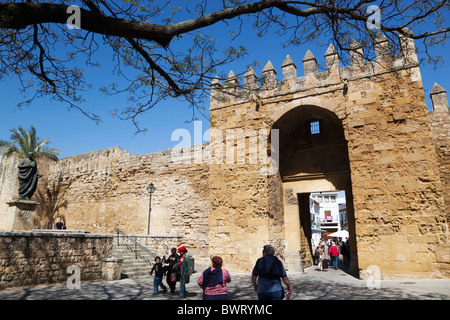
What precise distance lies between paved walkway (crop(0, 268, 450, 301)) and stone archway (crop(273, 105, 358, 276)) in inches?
110

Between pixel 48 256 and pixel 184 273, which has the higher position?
pixel 48 256

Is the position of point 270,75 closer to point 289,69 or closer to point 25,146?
point 289,69

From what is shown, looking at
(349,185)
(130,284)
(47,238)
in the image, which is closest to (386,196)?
(349,185)

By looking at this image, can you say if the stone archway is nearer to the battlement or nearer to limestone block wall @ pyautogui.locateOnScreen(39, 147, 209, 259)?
the battlement

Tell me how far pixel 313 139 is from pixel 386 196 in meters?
3.81

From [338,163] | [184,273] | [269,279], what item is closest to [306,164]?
[338,163]

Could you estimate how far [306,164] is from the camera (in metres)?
10.8

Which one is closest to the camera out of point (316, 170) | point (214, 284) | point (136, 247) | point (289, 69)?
point (214, 284)

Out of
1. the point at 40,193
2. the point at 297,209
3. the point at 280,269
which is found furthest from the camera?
the point at 40,193

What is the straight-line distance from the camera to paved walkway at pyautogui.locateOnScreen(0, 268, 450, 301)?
18.1ft

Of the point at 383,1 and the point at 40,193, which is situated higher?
the point at 383,1

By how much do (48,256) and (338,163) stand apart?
9098 millimetres
